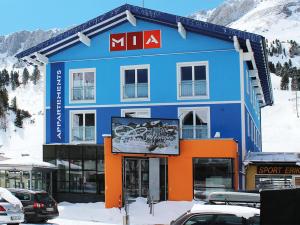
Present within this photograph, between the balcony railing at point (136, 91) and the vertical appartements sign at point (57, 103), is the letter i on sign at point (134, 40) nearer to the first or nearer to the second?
the balcony railing at point (136, 91)

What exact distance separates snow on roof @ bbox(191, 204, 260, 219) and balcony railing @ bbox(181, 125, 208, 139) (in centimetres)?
2101

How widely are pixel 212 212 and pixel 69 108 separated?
80.8 ft

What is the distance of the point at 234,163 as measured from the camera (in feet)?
91.0

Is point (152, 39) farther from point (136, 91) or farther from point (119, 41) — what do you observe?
point (136, 91)

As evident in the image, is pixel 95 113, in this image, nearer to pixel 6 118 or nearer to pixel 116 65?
pixel 116 65

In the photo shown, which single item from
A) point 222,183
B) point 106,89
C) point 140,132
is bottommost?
point 222,183

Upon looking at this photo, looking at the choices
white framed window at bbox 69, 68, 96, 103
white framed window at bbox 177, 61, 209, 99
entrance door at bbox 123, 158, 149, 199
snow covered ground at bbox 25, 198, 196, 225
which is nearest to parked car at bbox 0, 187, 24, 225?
snow covered ground at bbox 25, 198, 196, 225

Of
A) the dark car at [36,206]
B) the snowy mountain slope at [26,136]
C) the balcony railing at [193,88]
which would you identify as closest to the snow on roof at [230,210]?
the dark car at [36,206]

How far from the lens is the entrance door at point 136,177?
28188mm

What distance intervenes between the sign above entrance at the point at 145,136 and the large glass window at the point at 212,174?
4.39 ft

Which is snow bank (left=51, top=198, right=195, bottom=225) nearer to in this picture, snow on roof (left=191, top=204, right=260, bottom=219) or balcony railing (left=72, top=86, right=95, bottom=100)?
balcony railing (left=72, top=86, right=95, bottom=100)

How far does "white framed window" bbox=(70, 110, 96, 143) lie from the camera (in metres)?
32.5

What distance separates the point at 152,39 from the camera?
31844mm

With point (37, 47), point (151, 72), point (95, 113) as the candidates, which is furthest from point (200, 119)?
point (37, 47)
